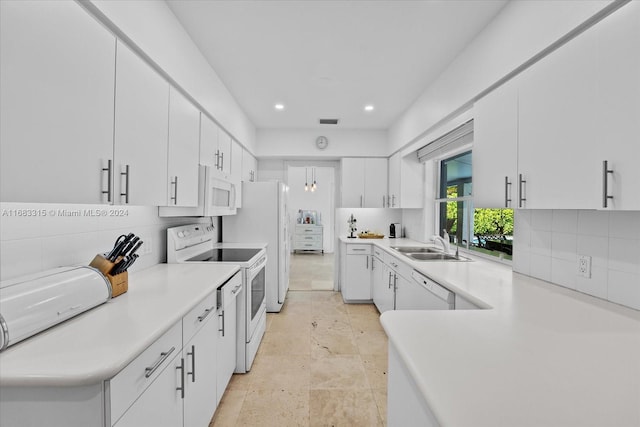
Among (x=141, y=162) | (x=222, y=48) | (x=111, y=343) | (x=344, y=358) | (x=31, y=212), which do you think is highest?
(x=222, y=48)

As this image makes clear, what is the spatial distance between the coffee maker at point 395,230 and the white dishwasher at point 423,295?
1705mm

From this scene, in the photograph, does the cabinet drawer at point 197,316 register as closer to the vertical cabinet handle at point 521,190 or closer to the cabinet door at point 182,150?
the cabinet door at point 182,150

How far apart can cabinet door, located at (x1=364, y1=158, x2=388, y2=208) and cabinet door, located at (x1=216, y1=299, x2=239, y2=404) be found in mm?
2719

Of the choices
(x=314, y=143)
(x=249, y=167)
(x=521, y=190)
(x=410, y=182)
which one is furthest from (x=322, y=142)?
(x=521, y=190)

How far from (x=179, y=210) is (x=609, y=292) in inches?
106

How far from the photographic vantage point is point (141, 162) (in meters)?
1.50

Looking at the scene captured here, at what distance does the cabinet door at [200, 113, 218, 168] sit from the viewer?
2.37 meters

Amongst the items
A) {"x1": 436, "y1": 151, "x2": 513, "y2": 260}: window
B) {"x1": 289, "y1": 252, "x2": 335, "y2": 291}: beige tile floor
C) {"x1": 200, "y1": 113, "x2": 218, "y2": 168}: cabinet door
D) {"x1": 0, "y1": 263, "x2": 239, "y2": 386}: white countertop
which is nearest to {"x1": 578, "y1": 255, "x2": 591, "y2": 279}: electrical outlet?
{"x1": 436, "y1": 151, "x2": 513, "y2": 260}: window

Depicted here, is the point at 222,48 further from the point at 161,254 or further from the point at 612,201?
the point at 612,201

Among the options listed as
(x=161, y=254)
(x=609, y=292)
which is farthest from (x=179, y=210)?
(x=609, y=292)

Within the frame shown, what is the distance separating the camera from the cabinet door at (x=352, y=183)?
14.4 feet

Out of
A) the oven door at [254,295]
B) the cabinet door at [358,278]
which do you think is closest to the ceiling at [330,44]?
the oven door at [254,295]

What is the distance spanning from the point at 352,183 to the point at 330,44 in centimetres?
238

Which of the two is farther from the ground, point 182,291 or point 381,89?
point 381,89
